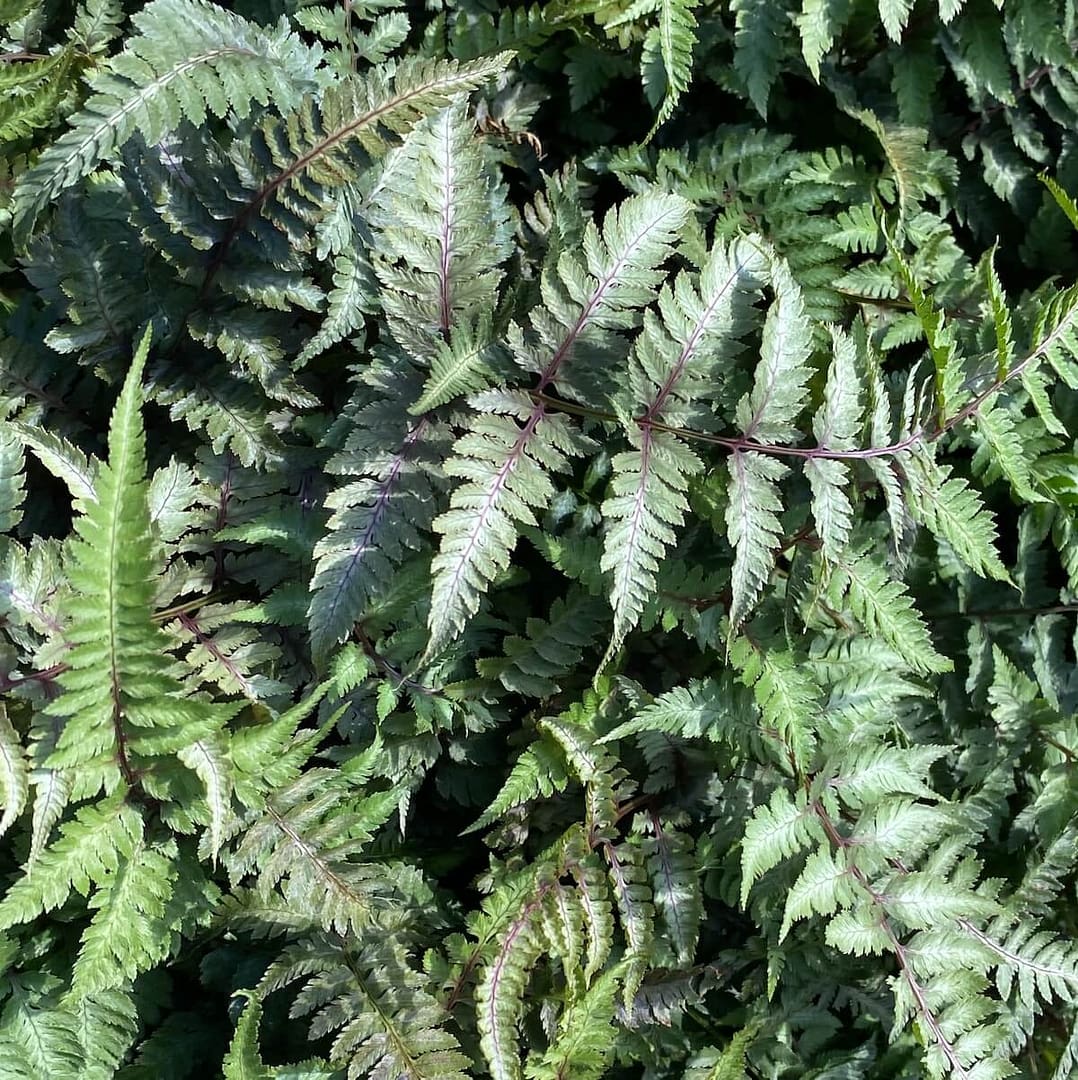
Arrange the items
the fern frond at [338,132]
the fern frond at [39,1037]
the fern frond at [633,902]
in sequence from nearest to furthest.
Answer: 1. the fern frond at [338,132]
2. the fern frond at [39,1037]
3. the fern frond at [633,902]

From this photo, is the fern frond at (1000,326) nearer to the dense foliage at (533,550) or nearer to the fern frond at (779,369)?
the dense foliage at (533,550)

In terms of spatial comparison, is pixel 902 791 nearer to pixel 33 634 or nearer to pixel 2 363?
pixel 33 634

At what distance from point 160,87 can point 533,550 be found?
1316 millimetres

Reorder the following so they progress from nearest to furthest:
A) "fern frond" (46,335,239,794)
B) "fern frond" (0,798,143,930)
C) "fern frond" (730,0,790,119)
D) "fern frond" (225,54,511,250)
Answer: "fern frond" (46,335,239,794)
"fern frond" (0,798,143,930)
"fern frond" (225,54,511,250)
"fern frond" (730,0,790,119)

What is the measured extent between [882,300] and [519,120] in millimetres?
1002

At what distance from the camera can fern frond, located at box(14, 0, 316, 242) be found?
187 centimetres

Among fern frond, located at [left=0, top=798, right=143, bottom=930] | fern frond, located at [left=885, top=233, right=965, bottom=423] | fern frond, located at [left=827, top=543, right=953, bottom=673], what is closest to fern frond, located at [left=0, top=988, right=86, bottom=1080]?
fern frond, located at [left=0, top=798, right=143, bottom=930]

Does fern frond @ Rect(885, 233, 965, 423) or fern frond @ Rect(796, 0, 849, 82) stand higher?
fern frond @ Rect(796, 0, 849, 82)

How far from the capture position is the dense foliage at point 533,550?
1.98 meters

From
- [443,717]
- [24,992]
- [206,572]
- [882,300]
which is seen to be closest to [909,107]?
[882,300]

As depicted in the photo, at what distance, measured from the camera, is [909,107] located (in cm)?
255

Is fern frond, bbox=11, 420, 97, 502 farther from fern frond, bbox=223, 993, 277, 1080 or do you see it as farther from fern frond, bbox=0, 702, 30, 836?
fern frond, bbox=223, 993, 277, 1080

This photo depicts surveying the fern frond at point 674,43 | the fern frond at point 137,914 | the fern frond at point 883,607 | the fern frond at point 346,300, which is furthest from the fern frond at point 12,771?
the fern frond at point 674,43

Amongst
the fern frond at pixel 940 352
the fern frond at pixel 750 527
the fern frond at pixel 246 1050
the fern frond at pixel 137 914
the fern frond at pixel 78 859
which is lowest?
the fern frond at pixel 246 1050
